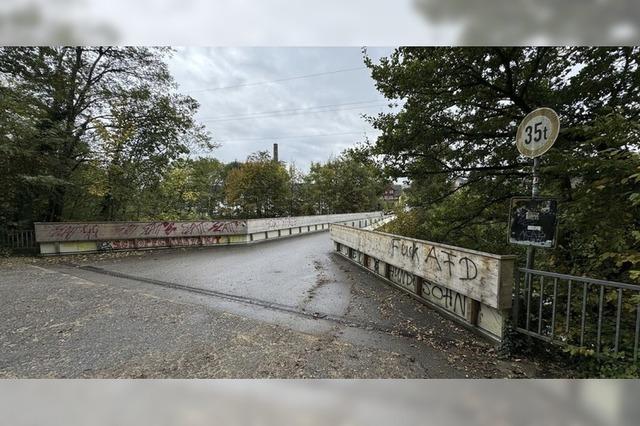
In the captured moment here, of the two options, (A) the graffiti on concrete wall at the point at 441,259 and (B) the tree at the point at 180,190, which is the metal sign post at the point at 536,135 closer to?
(A) the graffiti on concrete wall at the point at 441,259

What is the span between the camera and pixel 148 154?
39.9 ft

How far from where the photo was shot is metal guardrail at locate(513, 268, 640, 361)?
2508 mm

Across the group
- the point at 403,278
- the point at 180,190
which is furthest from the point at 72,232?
the point at 403,278

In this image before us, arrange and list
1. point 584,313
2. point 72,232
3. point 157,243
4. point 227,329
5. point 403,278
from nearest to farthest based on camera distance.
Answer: point 584,313, point 227,329, point 403,278, point 72,232, point 157,243

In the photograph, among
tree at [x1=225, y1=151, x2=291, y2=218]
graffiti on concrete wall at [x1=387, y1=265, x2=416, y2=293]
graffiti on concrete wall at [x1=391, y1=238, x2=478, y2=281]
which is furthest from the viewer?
tree at [x1=225, y1=151, x2=291, y2=218]

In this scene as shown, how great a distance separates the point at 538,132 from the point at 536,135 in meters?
0.03

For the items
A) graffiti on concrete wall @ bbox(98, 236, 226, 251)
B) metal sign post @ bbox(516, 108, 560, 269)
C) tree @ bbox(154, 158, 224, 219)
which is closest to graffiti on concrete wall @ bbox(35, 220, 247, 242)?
graffiti on concrete wall @ bbox(98, 236, 226, 251)

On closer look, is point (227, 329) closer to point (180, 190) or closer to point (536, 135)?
point (536, 135)

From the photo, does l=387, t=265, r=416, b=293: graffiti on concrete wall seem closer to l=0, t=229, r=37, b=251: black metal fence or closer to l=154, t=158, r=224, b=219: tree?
l=154, t=158, r=224, b=219: tree

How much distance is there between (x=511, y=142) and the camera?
541 cm

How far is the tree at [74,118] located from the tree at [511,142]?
33.6 feet

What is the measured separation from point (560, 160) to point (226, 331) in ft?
16.9

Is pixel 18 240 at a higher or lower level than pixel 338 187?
lower

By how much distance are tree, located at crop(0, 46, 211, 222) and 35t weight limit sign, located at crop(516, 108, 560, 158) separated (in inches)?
489
